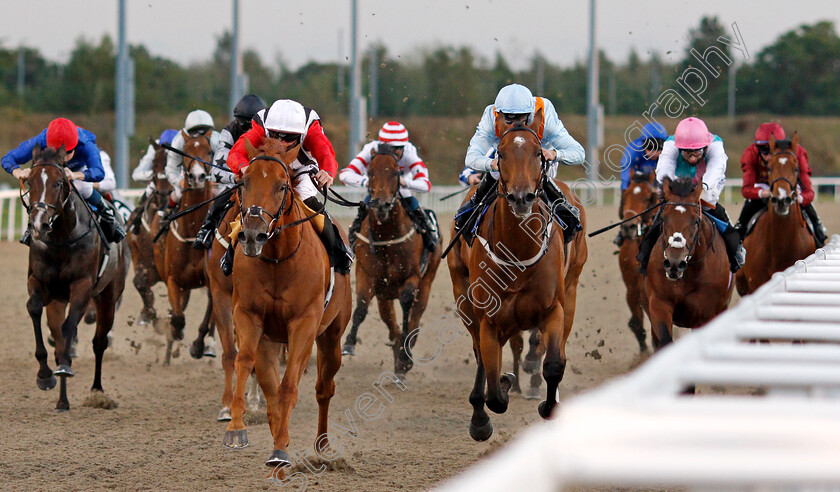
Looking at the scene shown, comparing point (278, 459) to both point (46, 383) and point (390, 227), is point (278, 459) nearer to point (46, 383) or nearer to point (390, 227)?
point (46, 383)

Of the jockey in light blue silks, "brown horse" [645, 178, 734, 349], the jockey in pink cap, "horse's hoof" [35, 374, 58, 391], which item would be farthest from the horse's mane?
"horse's hoof" [35, 374, 58, 391]

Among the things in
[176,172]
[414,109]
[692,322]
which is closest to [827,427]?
[692,322]

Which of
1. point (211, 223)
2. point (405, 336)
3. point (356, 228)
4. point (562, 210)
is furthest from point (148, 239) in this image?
point (562, 210)

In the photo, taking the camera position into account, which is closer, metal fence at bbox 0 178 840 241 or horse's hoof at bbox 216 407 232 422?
horse's hoof at bbox 216 407 232 422

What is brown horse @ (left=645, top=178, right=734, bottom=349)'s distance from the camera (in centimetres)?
642

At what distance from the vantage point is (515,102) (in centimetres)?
600

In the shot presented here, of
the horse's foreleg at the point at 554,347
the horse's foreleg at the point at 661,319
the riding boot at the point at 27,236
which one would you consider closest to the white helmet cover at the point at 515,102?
the horse's foreleg at the point at 554,347

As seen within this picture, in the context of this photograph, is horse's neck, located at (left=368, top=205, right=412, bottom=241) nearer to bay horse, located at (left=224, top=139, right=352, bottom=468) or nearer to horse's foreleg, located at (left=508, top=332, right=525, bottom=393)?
horse's foreleg, located at (left=508, top=332, right=525, bottom=393)

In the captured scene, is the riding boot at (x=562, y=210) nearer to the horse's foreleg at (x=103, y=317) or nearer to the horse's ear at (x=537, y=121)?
the horse's ear at (x=537, y=121)

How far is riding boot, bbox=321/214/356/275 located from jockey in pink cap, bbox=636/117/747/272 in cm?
208

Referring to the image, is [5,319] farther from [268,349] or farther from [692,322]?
[692,322]

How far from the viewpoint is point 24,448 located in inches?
247

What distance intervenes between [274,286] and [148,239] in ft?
17.9

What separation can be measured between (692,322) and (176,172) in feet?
15.7
